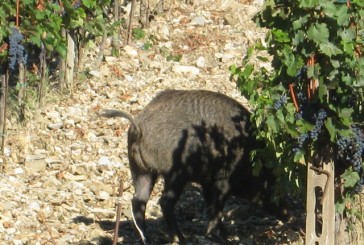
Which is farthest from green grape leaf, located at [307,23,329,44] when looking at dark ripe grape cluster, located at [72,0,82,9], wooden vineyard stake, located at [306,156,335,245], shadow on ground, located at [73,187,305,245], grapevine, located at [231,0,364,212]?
dark ripe grape cluster, located at [72,0,82,9]

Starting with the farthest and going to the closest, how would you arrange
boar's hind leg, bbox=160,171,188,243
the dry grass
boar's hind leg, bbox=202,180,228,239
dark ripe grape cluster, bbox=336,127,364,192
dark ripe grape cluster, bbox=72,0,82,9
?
dark ripe grape cluster, bbox=72,0,82,9, boar's hind leg, bbox=202,180,228,239, boar's hind leg, bbox=160,171,188,243, the dry grass, dark ripe grape cluster, bbox=336,127,364,192

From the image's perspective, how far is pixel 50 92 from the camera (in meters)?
10.7

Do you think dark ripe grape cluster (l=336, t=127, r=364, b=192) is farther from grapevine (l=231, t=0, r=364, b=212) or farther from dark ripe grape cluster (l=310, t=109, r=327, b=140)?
dark ripe grape cluster (l=310, t=109, r=327, b=140)

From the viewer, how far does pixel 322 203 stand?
6.47 meters

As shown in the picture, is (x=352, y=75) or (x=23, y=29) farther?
(x=23, y=29)

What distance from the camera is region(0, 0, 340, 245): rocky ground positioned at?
8633 millimetres


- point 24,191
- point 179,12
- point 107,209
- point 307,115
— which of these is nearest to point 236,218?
point 107,209

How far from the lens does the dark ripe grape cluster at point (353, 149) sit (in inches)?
249

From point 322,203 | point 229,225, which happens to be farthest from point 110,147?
point 322,203

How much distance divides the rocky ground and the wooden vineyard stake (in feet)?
5.06

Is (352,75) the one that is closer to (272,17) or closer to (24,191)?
(272,17)

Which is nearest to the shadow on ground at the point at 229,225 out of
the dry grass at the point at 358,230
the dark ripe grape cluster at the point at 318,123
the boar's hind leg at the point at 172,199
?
the boar's hind leg at the point at 172,199

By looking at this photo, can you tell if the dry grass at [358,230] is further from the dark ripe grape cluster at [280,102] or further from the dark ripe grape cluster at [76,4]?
the dark ripe grape cluster at [76,4]

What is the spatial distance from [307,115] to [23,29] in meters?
3.37
